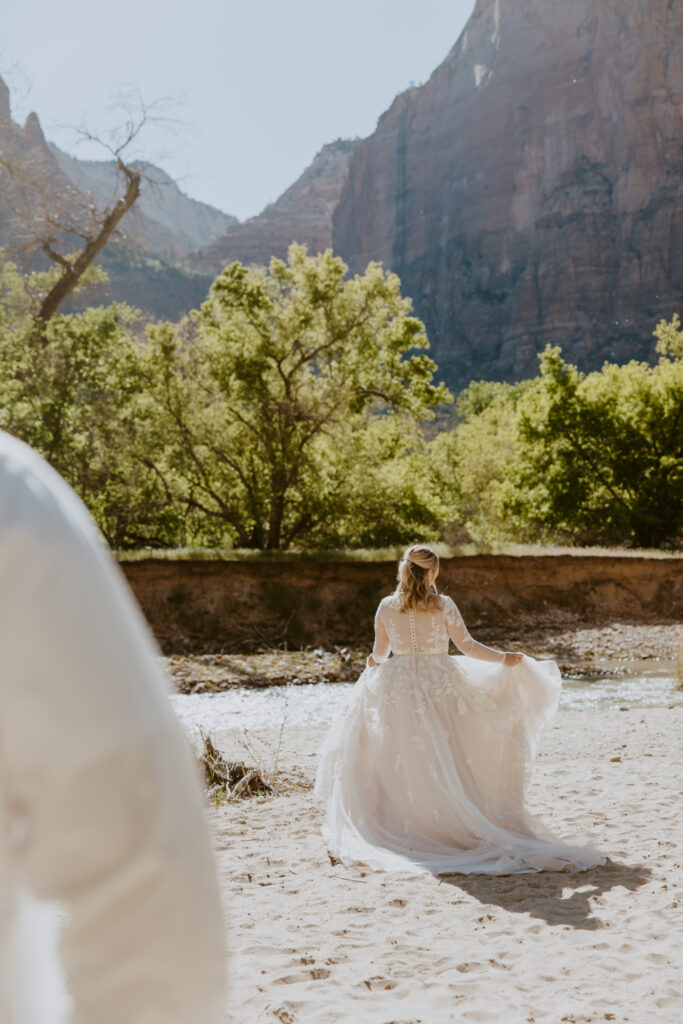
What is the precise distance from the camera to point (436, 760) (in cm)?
672

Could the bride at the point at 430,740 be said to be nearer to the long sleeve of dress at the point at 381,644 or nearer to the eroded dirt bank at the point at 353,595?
the long sleeve of dress at the point at 381,644

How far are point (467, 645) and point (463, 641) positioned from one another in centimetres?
5

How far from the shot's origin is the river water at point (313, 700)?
1446 centimetres

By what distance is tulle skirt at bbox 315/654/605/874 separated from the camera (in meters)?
6.51

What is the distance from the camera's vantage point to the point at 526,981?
14.2 feet

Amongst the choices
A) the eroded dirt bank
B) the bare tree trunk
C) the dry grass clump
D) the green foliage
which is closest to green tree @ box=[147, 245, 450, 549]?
the green foliage

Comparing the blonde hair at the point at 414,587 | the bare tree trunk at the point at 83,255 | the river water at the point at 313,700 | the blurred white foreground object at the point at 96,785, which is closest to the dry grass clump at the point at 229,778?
the blonde hair at the point at 414,587

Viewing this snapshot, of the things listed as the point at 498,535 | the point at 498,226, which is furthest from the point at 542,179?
the point at 498,535

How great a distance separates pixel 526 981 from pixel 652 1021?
70 cm

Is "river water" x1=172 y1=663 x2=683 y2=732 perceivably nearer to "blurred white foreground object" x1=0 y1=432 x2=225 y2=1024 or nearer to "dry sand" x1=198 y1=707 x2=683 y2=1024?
"dry sand" x1=198 y1=707 x2=683 y2=1024

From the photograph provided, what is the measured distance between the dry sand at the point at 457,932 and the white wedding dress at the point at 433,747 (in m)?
0.46

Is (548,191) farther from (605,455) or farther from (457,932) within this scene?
(457,932)

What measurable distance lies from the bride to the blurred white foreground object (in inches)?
230

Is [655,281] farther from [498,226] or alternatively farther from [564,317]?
[498,226]
